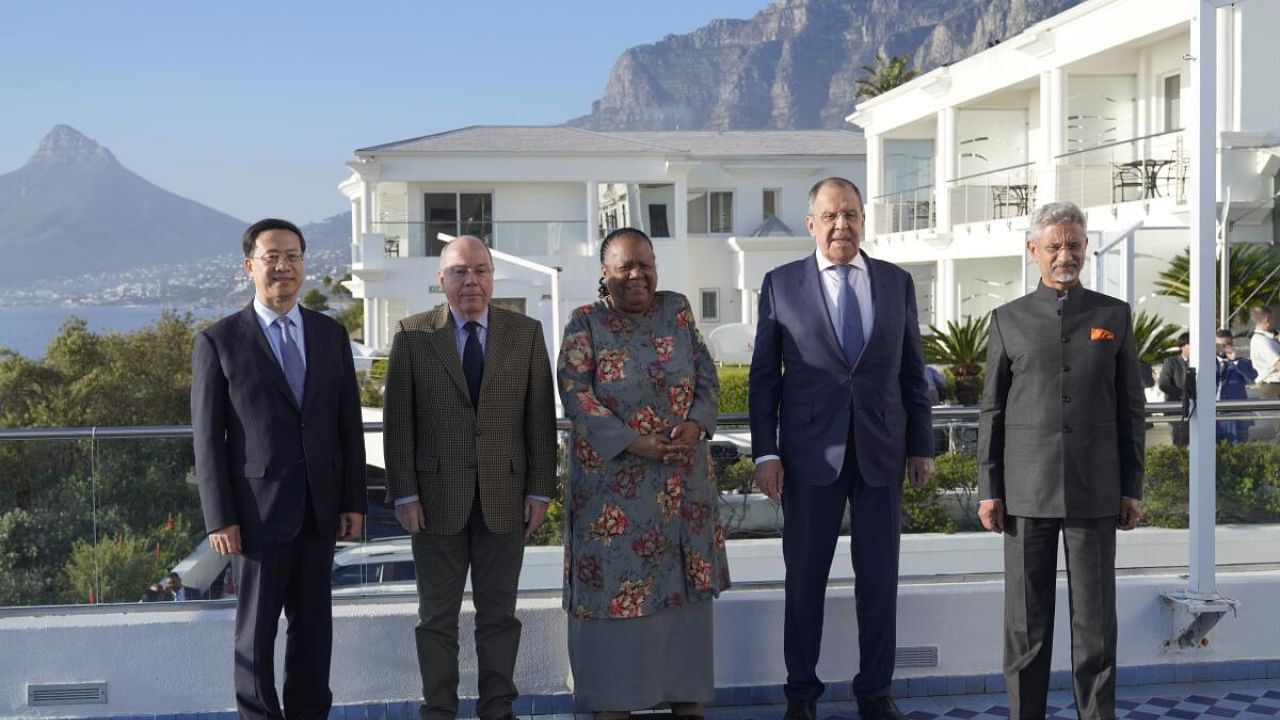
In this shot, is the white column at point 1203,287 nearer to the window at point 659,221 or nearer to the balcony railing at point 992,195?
the balcony railing at point 992,195

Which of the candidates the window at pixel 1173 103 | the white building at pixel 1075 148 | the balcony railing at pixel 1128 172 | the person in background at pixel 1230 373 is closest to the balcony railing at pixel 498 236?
the white building at pixel 1075 148

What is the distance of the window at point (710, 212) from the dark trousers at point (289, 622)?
2905cm

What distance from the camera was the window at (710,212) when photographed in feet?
108

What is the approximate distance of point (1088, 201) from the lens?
787 inches

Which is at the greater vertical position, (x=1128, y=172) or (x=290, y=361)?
(x=1128, y=172)

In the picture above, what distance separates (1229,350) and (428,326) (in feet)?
28.4

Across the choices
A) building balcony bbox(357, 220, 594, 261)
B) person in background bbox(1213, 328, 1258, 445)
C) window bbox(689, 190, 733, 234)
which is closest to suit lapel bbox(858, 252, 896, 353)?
person in background bbox(1213, 328, 1258, 445)

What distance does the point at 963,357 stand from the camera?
17.3m

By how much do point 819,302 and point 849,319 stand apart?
0.13 meters

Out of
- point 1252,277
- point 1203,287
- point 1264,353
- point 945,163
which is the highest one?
point 945,163

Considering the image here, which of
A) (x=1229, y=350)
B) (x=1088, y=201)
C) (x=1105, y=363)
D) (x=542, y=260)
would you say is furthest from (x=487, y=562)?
(x=542, y=260)

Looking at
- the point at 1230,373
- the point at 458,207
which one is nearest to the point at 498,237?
the point at 458,207

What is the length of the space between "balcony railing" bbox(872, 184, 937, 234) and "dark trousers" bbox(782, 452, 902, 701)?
22411 millimetres

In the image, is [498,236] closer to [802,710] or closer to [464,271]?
[464,271]
